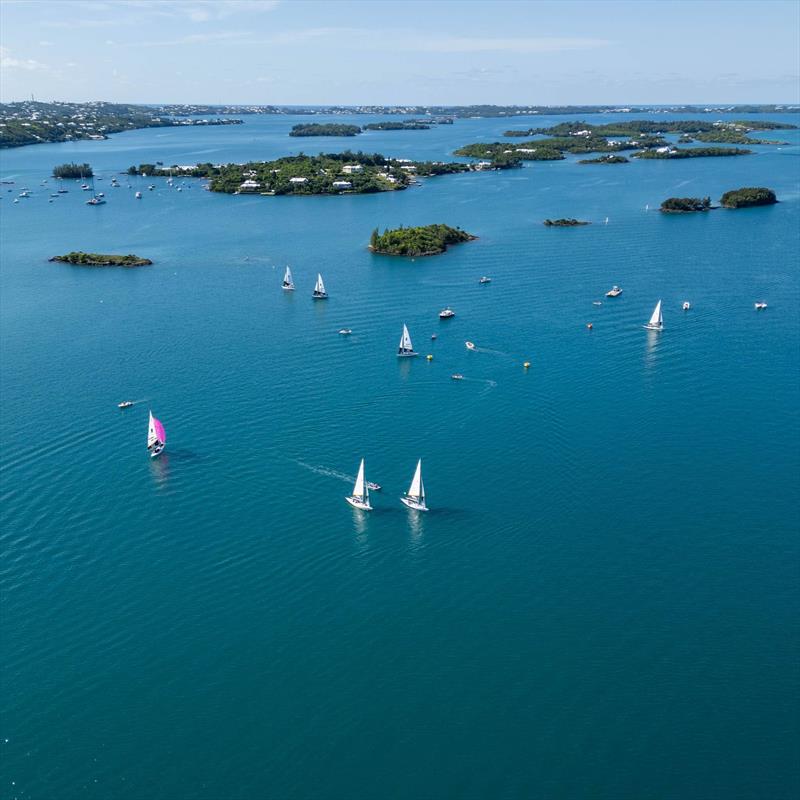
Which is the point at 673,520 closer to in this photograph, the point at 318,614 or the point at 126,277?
the point at 318,614

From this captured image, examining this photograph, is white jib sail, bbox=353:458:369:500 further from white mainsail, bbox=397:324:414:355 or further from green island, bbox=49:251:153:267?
green island, bbox=49:251:153:267

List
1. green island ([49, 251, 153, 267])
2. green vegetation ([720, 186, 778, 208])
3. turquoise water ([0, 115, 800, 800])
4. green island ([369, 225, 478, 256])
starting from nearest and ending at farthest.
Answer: turquoise water ([0, 115, 800, 800]) → green island ([49, 251, 153, 267]) → green island ([369, 225, 478, 256]) → green vegetation ([720, 186, 778, 208])

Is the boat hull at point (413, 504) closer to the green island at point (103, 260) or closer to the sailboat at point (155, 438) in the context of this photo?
the sailboat at point (155, 438)

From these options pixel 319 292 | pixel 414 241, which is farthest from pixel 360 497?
pixel 414 241

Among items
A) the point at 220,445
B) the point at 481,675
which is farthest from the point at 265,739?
the point at 220,445

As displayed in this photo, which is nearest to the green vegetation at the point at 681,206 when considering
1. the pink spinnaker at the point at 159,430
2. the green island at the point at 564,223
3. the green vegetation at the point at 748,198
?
the green vegetation at the point at 748,198

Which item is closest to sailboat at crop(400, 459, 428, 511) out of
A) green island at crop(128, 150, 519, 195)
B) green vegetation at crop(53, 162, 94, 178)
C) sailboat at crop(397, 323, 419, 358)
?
sailboat at crop(397, 323, 419, 358)
